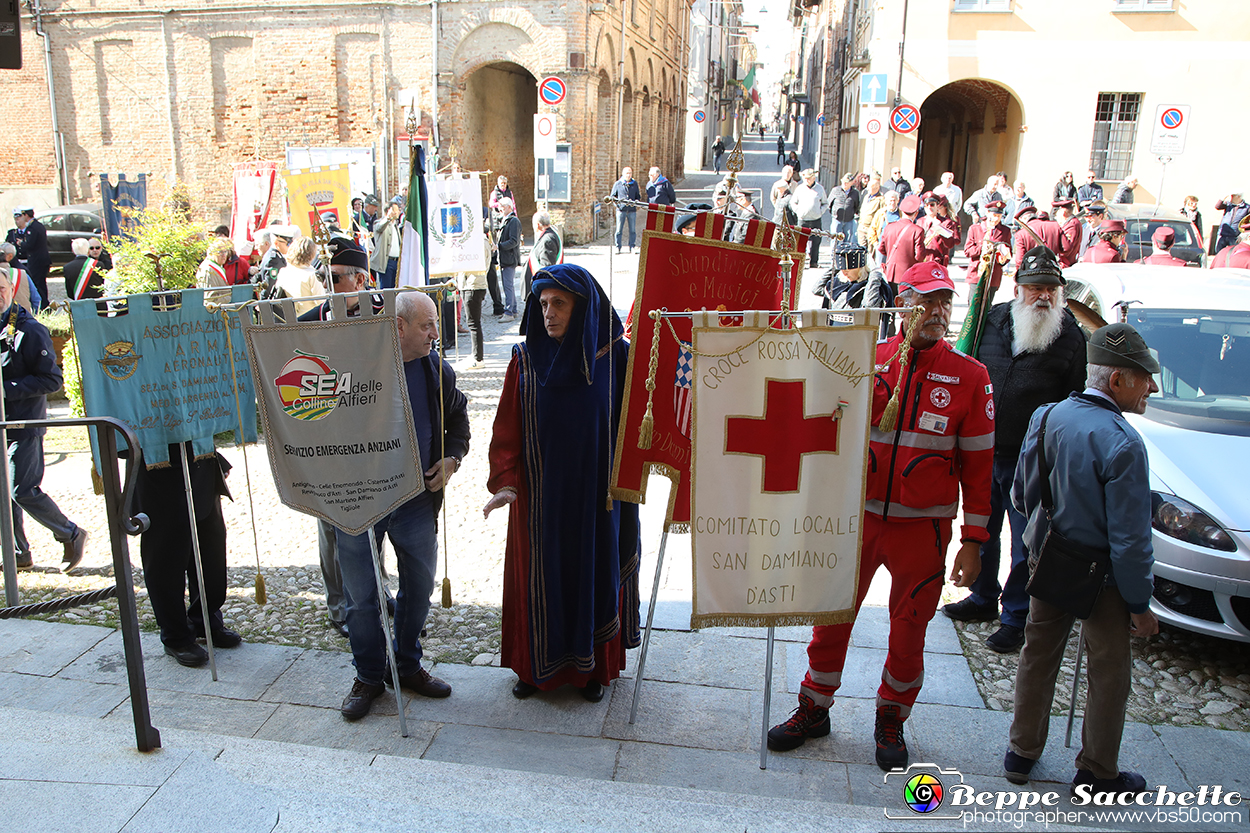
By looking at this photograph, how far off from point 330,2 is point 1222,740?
2401 cm

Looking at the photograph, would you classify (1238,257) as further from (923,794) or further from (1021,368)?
(923,794)

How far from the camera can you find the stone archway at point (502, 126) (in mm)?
23750

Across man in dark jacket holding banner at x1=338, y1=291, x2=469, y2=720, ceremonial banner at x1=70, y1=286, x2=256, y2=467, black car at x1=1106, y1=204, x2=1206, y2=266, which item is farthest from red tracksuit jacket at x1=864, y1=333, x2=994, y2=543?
black car at x1=1106, y1=204, x2=1206, y2=266

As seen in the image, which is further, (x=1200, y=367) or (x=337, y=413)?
(x=1200, y=367)

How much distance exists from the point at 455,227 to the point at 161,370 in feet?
21.8

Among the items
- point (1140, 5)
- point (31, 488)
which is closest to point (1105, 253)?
point (31, 488)

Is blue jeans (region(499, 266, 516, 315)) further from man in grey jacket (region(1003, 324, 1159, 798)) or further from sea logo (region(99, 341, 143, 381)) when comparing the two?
man in grey jacket (region(1003, 324, 1159, 798))

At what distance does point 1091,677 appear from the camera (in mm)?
3455

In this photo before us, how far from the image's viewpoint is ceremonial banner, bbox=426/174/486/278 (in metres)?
10.5

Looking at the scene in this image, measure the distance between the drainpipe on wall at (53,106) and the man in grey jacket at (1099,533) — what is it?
28.7m

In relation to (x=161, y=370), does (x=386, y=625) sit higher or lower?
lower

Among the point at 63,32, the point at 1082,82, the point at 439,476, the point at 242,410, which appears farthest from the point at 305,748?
the point at 63,32

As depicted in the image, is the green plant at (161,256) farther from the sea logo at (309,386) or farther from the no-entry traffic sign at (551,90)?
the no-entry traffic sign at (551,90)

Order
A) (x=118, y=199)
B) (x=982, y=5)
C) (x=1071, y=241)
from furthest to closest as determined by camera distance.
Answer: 1. (x=982, y=5)
2. (x=118, y=199)
3. (x=1071, y=241)
